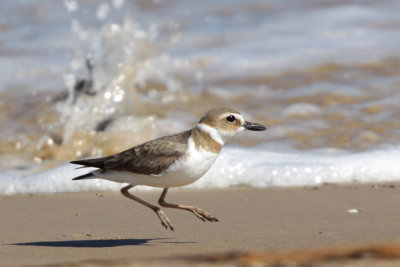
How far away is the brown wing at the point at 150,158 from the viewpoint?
504 cm

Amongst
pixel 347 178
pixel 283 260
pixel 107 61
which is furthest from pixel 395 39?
pixel 283 260

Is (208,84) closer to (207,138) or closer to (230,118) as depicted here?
(230,118)

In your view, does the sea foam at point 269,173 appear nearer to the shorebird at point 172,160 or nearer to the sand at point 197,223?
the sand at point 197,223

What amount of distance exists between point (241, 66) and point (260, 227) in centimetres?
671

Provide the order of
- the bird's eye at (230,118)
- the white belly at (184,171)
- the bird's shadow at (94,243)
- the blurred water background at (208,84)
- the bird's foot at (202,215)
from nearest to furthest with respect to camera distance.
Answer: the bird's shadow at (94,243)
the white belly at (184,171)
the bird's foot at (202,215)
the bird's eye at (230,118)
the blurred water background at (208,84)

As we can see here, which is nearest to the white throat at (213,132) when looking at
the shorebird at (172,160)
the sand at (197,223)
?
the shorebird at (172,160)

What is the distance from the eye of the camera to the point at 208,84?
11234 mm

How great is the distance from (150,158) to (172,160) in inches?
7.7

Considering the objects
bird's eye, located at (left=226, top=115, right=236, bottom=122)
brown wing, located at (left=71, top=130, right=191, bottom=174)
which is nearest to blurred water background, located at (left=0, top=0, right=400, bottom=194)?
bird's eye, located at (left=226, top=115, right=236, bottom=122)

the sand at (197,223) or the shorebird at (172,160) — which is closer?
the sand at (197,223)

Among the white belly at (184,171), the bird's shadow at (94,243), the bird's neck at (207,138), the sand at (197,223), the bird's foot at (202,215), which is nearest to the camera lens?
the sand at (197,223)

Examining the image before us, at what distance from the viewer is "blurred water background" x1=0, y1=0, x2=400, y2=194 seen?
7535mm

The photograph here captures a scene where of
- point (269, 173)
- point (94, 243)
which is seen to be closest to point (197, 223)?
point (94, 243)

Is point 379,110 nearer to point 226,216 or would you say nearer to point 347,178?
point 347,178
